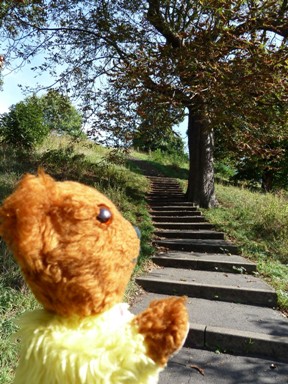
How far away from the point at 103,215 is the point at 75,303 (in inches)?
13.3

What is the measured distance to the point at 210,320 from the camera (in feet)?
15.7

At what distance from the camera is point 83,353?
120 centimetres

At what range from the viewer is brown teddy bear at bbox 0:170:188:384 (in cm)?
120

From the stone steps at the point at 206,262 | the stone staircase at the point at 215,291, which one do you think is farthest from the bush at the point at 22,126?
the stone steps at the point at 206,262

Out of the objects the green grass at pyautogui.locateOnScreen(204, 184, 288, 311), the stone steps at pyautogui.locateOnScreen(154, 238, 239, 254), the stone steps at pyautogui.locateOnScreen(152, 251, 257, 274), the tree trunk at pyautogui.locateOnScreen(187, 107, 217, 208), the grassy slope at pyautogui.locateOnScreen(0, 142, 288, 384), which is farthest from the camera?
the tree trunk at pyautogui.locateOnScreen(187, 107, 217, 208)

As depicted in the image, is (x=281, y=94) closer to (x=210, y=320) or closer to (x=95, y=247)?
(x=210, y=320)

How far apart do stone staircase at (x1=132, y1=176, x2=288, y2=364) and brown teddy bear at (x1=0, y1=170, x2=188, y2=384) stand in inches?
133

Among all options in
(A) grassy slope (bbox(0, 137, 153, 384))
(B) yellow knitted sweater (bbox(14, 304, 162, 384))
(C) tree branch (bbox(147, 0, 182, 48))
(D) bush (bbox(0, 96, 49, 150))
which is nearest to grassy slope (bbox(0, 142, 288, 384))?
(A) grassy slope (bbox(0, 137, 153, 384))

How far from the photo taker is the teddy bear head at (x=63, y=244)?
1.21 m

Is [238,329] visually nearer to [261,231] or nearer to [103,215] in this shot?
[103,215]

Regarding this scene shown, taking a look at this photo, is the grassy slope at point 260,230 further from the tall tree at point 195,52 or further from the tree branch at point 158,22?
the tree branch at point 158,22

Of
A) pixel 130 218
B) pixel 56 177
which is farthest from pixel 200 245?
pixel 56 177

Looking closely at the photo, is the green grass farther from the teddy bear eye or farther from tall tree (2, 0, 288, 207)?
the teddy bear eye

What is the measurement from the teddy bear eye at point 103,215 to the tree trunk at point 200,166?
10271 mm
